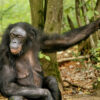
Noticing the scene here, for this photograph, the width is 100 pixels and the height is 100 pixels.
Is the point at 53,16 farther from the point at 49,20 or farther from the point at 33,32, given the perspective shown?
the point at 33,32

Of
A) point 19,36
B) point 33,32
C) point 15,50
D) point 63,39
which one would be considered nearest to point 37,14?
point 63,39

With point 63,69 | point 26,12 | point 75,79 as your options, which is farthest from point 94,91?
point 26,12

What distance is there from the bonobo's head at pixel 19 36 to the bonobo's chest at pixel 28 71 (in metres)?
0.31

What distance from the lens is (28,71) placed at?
539 cm

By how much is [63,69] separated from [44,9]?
270cm

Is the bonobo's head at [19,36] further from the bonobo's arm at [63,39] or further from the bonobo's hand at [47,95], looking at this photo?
the bonobo's hand at [47,95]

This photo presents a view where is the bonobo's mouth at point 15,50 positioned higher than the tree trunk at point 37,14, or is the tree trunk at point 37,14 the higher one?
the tree trunk at point 37,14

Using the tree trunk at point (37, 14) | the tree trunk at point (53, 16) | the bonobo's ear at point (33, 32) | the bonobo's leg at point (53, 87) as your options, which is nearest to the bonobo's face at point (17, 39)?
the bonobo's ear at point (33, 32)

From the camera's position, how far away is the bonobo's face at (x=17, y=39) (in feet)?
16.1

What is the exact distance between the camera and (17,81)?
5.27 metres

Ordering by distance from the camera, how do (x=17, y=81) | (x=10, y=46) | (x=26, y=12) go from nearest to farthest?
(x=10, y=46)
(x=17, y=81)
(x=26, y=12)

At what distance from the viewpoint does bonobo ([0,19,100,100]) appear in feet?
16.4

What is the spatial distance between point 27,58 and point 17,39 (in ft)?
2.02

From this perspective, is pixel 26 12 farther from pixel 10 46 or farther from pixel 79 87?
pixel 10 46
